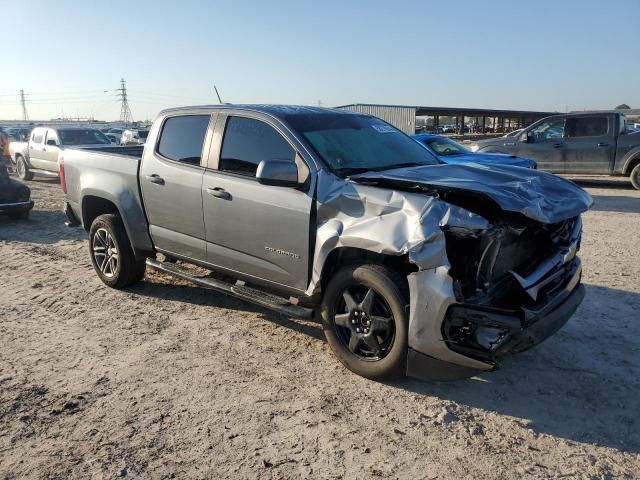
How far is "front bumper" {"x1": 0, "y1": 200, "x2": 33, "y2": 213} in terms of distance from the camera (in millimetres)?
10359

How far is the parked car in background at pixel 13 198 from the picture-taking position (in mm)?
10414

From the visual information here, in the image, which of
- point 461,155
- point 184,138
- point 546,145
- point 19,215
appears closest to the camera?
point 184,138

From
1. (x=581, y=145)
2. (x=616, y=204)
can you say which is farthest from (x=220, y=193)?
(x=581, y=145)

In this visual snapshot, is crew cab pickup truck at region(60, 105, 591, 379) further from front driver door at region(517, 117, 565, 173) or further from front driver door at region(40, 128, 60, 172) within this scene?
front driver door at region(40, 128, 60, 172)

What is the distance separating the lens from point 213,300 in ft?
19.2

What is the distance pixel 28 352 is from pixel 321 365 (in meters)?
2.46

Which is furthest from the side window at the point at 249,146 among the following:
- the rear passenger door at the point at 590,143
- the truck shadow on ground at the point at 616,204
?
the rear passenger door at the point at 590,143

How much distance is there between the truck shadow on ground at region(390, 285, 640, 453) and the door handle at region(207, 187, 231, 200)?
2.10m

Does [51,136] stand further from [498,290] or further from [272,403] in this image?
[498,290]

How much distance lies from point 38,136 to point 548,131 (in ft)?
48.3

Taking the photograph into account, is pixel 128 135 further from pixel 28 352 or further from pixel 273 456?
pixel 273 456

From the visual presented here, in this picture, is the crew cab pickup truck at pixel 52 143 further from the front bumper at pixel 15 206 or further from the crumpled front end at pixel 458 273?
the crumpled front end at pixel 458 273

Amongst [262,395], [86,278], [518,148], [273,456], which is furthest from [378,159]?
[518,148]

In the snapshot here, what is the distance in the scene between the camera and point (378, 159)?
4.66 m
